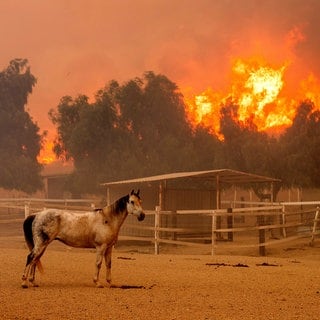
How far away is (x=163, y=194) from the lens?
2519cm

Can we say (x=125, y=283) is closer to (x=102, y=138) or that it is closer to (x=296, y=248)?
(x=296, y=248)

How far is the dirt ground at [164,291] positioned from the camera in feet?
25.4

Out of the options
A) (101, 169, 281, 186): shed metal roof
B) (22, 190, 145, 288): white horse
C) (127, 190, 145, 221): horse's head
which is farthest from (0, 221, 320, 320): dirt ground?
(101, 169, 281, 186): shed metal roof

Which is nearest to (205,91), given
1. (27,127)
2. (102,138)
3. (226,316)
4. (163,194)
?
(102,138)

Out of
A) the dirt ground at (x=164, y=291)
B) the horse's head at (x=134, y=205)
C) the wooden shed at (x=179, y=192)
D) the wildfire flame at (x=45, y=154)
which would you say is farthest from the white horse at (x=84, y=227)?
the wildfire flame at (x=45, y=154)

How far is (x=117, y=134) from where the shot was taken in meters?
51.6

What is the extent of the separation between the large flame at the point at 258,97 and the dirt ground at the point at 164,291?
35399 mm

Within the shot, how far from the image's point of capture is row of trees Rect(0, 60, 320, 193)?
4772 centimetres

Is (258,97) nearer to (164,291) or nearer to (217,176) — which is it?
(217,176)

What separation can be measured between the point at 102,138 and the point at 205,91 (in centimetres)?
1662

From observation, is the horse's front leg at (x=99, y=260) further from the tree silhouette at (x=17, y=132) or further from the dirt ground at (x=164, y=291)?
the tree silhouette at (x=17, y=132)

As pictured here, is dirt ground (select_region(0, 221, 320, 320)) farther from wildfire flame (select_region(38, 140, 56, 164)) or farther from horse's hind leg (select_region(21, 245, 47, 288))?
wildfire flame (select_region(38, 140, 56, 164))

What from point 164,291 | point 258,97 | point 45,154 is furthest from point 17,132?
point 164,291

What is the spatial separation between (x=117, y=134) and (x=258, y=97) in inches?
578
